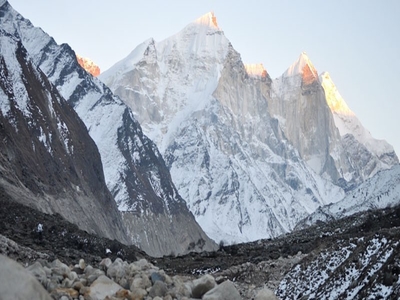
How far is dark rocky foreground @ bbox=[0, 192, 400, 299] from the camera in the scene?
32316mm

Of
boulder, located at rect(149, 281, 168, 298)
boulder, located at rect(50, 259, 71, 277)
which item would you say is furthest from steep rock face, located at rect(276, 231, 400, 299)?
boulder, located at rect(50, 259, 71, 277)

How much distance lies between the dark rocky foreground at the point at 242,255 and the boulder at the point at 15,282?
8.18m

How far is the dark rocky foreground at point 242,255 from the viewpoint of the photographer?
106ft

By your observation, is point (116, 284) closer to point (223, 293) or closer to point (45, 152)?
point (223, 293)

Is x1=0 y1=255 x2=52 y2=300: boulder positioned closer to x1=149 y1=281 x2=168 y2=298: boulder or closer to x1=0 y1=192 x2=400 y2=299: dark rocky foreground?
x1=149 y1=281 x2=168 y2=298: boulder

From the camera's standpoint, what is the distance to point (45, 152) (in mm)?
149375

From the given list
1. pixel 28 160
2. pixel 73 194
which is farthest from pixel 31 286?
pixel 73 194

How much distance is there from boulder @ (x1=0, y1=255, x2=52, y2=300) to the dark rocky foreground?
8.18 m

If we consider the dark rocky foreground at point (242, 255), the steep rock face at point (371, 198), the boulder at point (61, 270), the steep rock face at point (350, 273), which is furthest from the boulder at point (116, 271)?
the steep rock face at point (371, 198)

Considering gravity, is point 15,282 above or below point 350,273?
above

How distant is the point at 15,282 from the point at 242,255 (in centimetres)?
5747

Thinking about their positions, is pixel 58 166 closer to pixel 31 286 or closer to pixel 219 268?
pixel 219 268

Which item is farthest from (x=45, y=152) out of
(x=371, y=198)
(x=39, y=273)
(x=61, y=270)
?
(x=39, y=273)

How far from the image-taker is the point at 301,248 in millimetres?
66812
